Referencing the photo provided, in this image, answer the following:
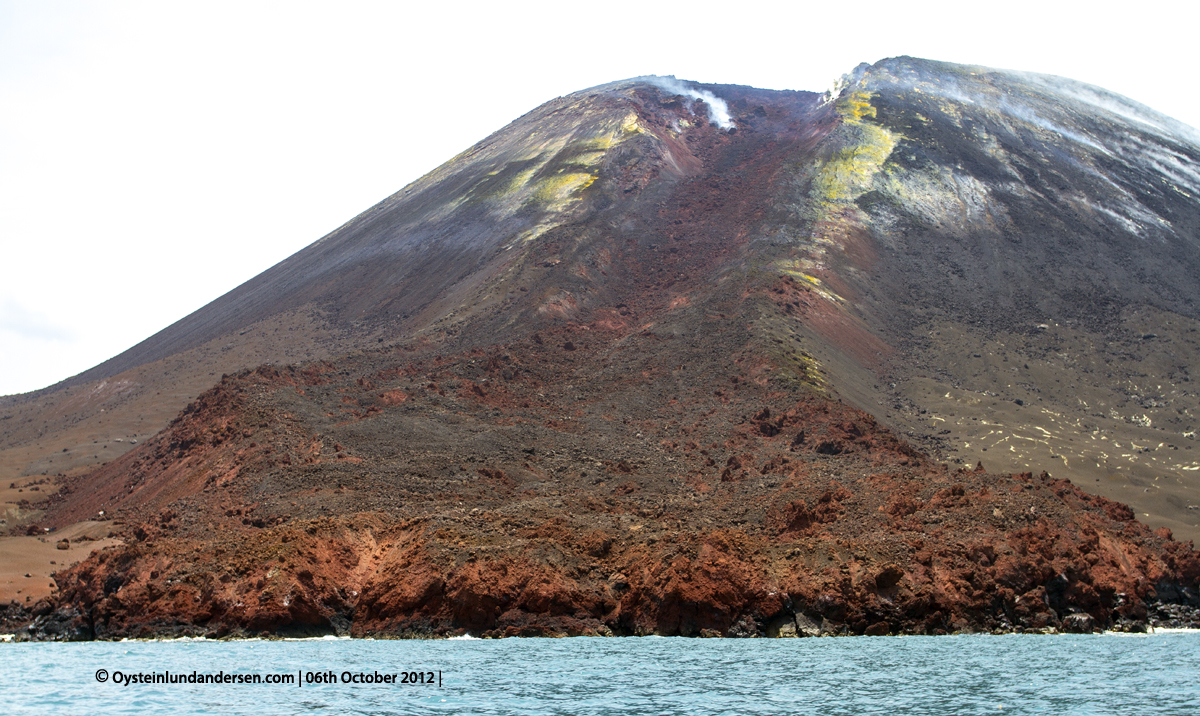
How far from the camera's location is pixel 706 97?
119938 millimetres

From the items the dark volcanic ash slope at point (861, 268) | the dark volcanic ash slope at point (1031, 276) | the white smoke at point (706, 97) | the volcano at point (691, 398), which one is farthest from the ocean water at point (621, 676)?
the white smoke at point (706, 97)

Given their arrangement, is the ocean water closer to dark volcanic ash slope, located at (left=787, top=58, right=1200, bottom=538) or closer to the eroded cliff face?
the eroded cliff face

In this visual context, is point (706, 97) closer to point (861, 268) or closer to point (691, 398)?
point (861, 268)

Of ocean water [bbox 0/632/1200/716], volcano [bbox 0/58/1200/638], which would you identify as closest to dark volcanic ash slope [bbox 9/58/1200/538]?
volcano [bbox 0/58/1200/638]

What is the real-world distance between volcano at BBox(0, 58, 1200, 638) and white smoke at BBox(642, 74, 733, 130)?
345 centimetres

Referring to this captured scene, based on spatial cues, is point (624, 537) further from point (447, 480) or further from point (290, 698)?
point (290, 698)

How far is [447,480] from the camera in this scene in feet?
127

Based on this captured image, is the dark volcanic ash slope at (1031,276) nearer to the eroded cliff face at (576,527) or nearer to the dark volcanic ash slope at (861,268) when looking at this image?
the dark volcanic ash slope at (861,268)

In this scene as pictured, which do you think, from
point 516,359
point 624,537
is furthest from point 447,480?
point 516,359

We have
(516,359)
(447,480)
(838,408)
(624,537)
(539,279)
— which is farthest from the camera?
(539,279)

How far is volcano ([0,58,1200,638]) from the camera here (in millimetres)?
28266

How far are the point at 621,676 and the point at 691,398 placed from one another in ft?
101

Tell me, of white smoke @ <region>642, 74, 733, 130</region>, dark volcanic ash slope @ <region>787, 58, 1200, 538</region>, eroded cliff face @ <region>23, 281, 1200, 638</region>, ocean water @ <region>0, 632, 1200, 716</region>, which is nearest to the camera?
ocean water @ <region>0, 632, 1200, 716</region>

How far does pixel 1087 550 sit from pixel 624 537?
Answer: 14.0 metres
